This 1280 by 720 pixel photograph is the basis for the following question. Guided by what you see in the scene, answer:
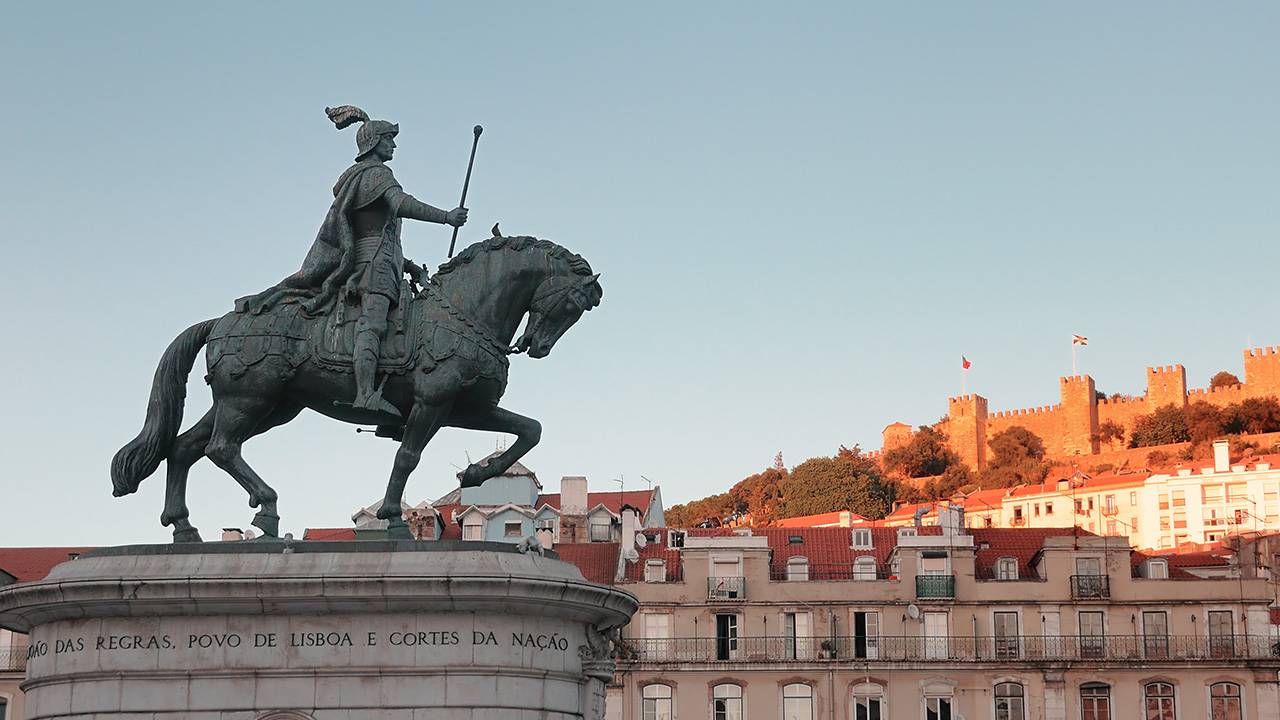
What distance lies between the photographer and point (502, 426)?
59.7 ft

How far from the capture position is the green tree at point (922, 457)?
521 feet

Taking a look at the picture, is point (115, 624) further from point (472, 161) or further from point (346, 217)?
point (472, 161)

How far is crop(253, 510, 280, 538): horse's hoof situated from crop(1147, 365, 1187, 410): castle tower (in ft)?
480

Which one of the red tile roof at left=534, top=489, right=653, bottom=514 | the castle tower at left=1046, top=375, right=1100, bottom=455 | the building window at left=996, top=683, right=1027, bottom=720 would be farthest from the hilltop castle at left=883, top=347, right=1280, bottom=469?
the building window at left=996, top=683, right=1027, bottom=720

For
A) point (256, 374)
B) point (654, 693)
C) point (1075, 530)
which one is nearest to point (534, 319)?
point (256, 374)

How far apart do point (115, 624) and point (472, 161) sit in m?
5.50

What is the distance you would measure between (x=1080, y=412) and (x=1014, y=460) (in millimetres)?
6960

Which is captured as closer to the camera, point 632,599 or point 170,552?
point 170,552

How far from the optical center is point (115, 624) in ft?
53.6

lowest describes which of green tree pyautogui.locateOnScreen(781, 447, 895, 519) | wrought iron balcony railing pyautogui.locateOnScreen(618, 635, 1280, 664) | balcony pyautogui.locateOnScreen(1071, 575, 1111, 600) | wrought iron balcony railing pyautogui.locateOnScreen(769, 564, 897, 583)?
wrought iron balcony railing pyautogui.locateOnScreen(618, 635, 1280, 664)

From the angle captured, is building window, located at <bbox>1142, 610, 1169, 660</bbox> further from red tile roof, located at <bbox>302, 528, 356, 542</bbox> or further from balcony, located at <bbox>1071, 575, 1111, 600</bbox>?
red tile roof, located at <bbox>302, 528, 356, 542</bbox>

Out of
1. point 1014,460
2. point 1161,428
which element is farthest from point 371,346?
point 1014,460

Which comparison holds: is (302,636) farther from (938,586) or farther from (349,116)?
(938,586)

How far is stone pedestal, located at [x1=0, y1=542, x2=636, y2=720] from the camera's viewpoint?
16.0m
